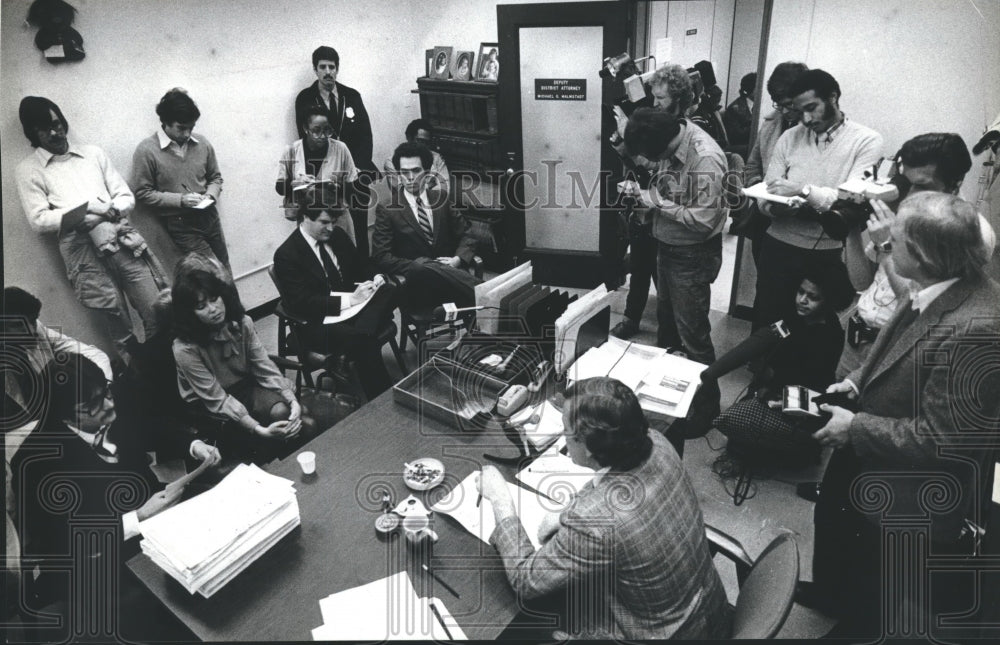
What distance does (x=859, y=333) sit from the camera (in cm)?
298

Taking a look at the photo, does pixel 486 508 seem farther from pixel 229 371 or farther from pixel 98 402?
pixel 98 402

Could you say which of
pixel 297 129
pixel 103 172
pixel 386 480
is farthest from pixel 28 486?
pixel 297 129

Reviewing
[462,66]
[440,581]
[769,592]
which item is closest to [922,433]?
[769,592]

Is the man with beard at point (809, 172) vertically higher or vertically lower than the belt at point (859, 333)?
higher

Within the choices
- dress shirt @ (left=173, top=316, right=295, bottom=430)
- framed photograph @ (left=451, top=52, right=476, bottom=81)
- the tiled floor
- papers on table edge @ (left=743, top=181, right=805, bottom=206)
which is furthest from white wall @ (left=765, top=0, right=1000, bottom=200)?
dress shirt @ (left=173, top=316, right=295, bottom=430)

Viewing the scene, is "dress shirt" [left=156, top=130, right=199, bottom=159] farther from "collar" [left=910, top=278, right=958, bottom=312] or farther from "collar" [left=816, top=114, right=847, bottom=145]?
"collar" [left=910, top=278, right=958, bottom=312]

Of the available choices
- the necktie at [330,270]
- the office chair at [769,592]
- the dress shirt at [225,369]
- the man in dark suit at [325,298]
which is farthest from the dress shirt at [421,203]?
the office chair at [769,592]

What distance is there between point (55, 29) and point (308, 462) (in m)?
2.88

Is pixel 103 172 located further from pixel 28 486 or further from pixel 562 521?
pixel 562 521

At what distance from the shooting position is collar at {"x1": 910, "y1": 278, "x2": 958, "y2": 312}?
183 centimetres

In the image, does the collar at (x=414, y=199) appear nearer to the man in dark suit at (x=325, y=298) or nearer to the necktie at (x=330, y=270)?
the man in dark suit at (x=325, y=298)

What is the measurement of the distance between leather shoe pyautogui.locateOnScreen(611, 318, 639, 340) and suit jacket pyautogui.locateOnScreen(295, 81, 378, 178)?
94.0 inches

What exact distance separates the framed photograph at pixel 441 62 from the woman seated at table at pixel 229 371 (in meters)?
3.37

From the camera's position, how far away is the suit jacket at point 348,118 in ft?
15.8
